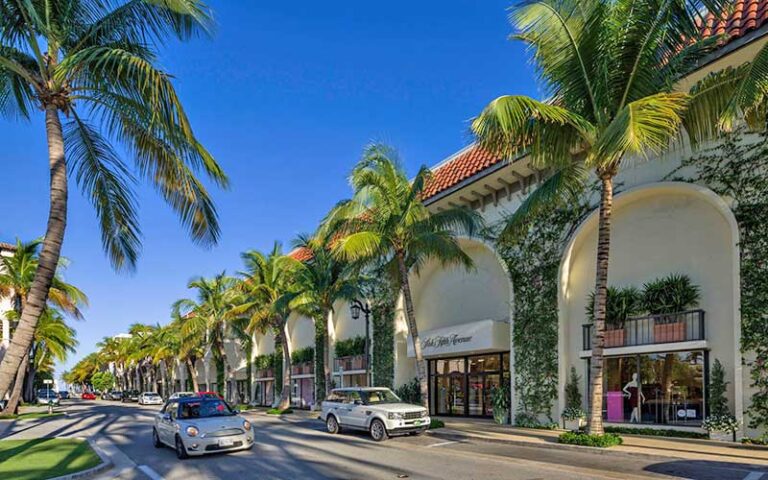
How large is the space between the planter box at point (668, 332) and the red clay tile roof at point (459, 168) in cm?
826

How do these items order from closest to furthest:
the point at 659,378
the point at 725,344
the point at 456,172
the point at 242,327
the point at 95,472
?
the point at 95,472 < the point at 725,344 < the point at 659,378 < the point at 456,172 < the point at 242,327

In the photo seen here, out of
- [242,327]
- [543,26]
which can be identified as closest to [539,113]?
[543,26]

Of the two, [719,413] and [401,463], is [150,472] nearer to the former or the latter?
[401,463]

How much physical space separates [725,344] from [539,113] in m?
8.37

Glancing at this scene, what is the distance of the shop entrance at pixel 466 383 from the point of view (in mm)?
24938

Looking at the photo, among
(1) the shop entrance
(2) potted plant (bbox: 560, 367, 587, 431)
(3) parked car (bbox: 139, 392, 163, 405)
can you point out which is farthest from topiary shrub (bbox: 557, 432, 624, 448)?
(3) parked car (bbox: 139, 392, 163, 405)

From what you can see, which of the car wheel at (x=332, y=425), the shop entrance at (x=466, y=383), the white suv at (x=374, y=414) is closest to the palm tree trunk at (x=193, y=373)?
the shop entrance at (x=466, y=383)

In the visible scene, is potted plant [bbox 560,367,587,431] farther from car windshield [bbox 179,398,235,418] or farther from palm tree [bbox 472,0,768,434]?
car windshield [bbox 179,398,235,418]

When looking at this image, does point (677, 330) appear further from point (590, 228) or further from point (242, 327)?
point (242, 327)

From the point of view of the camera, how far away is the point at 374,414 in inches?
705

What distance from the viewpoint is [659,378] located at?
1741 centimetres

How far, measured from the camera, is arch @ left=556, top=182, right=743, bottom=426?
52.4ft

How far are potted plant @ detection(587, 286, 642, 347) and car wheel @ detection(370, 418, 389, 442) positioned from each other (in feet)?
24.1

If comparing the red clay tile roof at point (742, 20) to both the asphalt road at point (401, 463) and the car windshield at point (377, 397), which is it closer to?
the asphalt road at point (401, 463)
